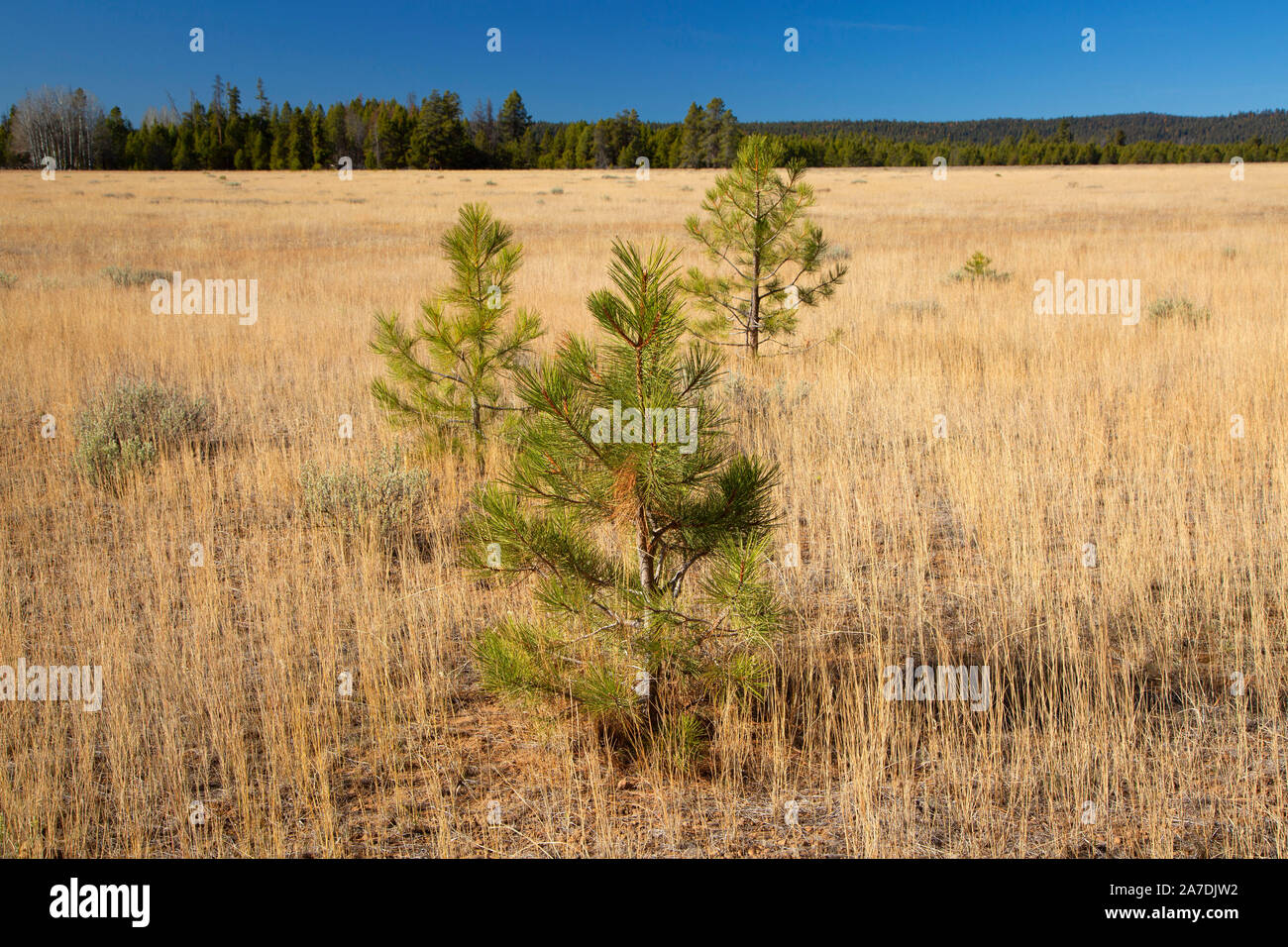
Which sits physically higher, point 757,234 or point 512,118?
Answer: point 512,118

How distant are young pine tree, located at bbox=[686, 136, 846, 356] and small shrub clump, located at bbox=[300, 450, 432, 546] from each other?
118 inches

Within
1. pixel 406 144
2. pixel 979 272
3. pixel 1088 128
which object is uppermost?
pixel 1088 128

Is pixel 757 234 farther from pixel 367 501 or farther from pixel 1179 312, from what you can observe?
pixel 1179 312

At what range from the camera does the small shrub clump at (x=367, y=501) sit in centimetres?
461

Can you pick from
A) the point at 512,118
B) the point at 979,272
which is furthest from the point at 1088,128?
the point at 979,272

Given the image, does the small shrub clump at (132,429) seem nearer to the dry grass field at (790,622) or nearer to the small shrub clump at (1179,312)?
the dry grass field at (790,622)

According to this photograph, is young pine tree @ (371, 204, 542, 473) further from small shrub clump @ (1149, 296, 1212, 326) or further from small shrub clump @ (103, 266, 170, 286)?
small shrub clump @ (103, 266, 170, 286)

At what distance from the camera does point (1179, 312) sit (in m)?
9.75

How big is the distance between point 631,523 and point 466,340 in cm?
302

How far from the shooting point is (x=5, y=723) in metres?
2.89

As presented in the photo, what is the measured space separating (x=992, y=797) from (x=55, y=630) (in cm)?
388

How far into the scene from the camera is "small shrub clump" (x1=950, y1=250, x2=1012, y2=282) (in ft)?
41.8
